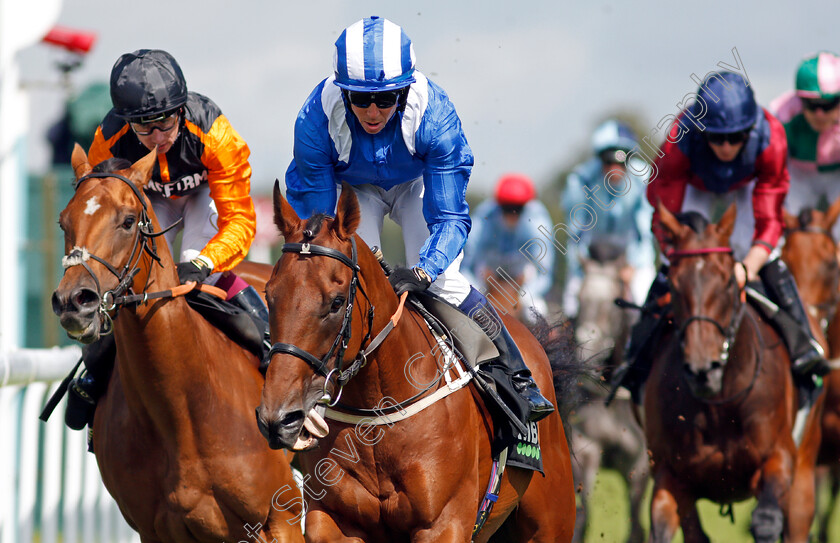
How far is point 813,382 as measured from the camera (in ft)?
19.7

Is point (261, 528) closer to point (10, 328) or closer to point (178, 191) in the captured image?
point (178, 191)

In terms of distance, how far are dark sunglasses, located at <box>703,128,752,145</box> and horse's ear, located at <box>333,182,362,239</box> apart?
10.8 ft

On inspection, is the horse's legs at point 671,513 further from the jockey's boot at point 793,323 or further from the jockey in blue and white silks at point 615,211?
the jockey in blue and white silks at point 615,211

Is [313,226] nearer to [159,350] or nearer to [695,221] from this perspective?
[159,350]

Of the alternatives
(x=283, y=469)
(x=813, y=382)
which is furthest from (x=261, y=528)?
(x=813, y=382)

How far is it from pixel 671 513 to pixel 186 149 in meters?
2.97

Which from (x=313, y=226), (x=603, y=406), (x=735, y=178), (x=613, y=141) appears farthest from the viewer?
(x=613, y=141)

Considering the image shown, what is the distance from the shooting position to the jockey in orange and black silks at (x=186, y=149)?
431 cm

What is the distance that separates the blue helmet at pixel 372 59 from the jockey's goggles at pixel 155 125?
98 centimetres

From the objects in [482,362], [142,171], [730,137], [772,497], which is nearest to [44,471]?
[142,171]

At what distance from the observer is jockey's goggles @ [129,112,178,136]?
435 cm

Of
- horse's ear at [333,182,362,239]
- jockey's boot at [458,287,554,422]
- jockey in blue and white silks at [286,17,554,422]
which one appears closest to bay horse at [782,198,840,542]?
jockey's boot at [458,287,554,422]

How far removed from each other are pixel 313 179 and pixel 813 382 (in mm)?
3432

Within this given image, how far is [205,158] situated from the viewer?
464 centimetres
